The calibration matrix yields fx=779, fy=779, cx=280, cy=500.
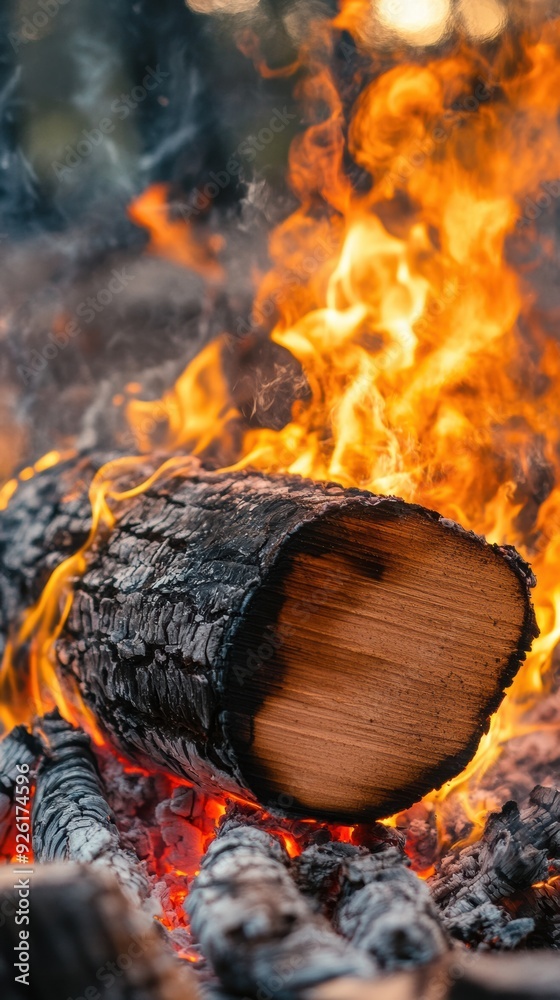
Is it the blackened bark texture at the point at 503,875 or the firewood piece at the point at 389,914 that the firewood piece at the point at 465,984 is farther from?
the blackened bark texture at the point at 503,875

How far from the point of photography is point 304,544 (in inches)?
73.7

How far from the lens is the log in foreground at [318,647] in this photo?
73.1 inches

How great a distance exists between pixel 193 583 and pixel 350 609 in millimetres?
414

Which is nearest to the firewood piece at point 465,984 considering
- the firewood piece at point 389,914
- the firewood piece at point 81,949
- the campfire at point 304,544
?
the campfire at point 304,544

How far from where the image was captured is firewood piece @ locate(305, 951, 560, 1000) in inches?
48.6

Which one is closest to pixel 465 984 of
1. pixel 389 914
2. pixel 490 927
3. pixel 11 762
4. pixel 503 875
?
pixel 389 914

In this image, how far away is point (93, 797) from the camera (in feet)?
7.33

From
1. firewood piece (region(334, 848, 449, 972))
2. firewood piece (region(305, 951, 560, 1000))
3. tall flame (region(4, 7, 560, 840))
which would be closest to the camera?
firewood piece (region(305, 951, 560, 1000))

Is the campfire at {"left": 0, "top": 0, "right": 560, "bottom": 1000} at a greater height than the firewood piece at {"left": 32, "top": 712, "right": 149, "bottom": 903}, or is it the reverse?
the campfire at {"left": 0, "top": 0, "right": 560, "bottom": 1000}

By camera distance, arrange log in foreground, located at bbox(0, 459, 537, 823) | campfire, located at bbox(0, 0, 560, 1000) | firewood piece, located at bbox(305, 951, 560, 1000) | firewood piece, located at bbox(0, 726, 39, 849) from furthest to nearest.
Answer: firewood piece, located at bbox(0, 726, 39, 849) < log in foreground, located at bbox(0, 459, 537, 823) < campfire, located at bbox(0, 0, 560, 1000) < firewood piece, located at bbox(305, 951, 560, 1000)

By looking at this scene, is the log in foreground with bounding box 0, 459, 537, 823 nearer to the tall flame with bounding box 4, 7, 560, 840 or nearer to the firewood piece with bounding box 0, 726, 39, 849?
the firewood piece with bounding box 0, 726, 39, 849

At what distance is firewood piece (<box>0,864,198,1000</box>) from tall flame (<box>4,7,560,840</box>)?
1.50 meters

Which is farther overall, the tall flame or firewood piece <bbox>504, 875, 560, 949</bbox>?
the tall flame

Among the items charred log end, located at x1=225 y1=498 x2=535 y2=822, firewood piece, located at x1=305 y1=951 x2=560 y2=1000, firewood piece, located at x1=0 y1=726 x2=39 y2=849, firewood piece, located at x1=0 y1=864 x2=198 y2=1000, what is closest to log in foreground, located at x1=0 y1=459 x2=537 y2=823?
charred log end, located at x1=225 y1=498 x2=535 y2=822
